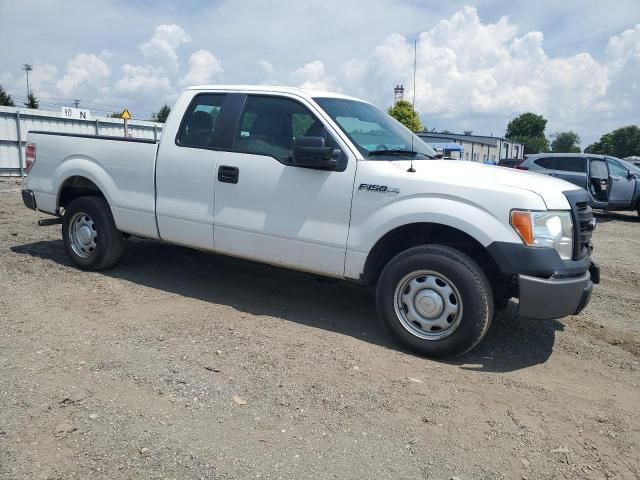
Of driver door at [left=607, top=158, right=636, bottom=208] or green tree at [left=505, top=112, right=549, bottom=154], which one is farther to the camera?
green tree at [left=505, top=112, right=549, bottom=154]

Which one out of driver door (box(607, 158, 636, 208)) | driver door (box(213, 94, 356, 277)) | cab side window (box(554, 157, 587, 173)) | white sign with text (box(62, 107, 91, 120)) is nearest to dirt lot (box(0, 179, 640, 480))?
driver door (box(213, 94, 356, 277))

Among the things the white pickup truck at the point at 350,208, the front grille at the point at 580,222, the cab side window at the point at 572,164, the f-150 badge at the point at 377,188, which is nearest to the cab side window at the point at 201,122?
the white pickup truck at the point at 350,208

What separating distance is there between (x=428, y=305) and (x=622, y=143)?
117 metres

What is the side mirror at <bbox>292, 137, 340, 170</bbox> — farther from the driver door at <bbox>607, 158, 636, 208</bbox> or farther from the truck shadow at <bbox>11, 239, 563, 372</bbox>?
the driver door at <bbox>607, 158, 636, 208</bbox>

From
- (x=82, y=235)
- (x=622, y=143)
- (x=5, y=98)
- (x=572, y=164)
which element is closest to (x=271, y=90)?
(x=82, y=235)

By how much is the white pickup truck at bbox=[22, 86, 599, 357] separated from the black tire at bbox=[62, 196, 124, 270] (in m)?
0.02

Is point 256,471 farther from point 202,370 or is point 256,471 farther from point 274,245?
point 274,245

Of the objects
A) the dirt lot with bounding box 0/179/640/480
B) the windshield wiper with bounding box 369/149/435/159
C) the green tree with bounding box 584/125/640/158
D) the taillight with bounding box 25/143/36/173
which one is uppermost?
the green tree with bounding box 584/125/640/158

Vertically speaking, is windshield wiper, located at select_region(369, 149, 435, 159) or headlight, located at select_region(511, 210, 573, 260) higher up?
windshield wiper, located at select_region(369, 149, 435, 159)

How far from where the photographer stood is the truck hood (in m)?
3.96

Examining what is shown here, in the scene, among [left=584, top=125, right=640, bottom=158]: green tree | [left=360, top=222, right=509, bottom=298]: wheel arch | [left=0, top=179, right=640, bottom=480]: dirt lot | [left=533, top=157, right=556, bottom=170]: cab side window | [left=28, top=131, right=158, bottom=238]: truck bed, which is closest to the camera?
[left=0, top=179, right=640, bottom=480]: dirt lot

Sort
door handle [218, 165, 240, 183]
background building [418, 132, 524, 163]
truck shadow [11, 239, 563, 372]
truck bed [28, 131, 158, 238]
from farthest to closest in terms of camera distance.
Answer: background building [418, 132, 524, 163] → truck bed [28, 131, 158, 238] → door handle [218, 165, 240, 183] → truck shadow [11, 239, 563, 372]

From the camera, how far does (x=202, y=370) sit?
12.5 feet

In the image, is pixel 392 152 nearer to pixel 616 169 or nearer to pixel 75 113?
pixel 616 169
